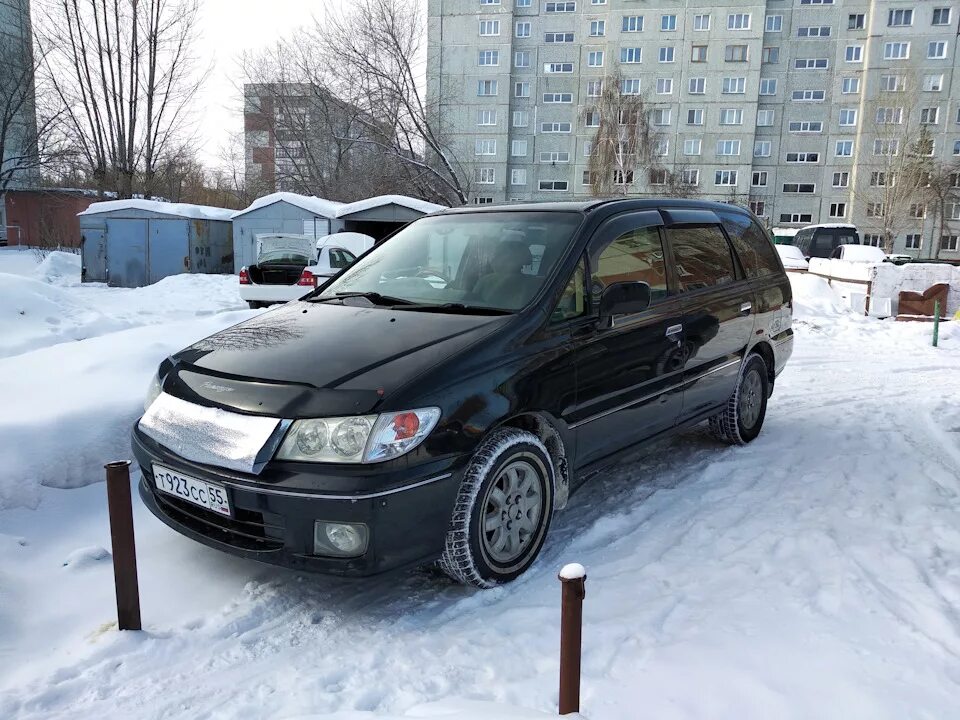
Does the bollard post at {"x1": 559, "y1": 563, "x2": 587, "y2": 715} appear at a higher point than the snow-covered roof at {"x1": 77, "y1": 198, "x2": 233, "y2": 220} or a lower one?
lower

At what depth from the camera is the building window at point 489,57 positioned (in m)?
54.9

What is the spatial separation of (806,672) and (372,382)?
1901 mm

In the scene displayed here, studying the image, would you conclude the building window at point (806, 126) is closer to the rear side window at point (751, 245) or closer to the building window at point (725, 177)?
the building window at point (725, 177)

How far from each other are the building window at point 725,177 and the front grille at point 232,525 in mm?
55739

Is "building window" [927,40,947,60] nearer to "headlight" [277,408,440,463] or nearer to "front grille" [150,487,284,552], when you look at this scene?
"headlight" [277,408,440,463]

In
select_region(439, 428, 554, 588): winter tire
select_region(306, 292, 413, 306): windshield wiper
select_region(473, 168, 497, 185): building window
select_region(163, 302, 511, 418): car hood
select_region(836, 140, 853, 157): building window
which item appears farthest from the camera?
select_region(473, 168, 497, 185): building window

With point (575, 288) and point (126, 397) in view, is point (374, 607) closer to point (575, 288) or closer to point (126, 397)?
point (575, 288)

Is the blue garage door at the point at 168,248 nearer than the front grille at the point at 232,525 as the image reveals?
No

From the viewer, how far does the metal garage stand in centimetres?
2255

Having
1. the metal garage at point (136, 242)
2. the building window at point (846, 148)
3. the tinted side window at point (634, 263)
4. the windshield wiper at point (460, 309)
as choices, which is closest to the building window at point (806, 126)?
the building window at point (846, 148)

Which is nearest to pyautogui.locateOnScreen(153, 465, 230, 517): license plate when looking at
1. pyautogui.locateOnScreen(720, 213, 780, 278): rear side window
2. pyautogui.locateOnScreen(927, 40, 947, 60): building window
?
pyautogui.locateOnScreen(720, 213, 780, 278): rear side window

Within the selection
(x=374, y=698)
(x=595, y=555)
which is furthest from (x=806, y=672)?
(x=374, y=698)

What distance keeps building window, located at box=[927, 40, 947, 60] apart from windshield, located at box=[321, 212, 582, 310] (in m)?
59.9

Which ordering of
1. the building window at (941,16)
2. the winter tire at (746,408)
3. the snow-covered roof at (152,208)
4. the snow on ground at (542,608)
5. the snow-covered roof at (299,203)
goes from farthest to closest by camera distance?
the building window at (941,16), the snow-covered roof at (152,208), the snow-covered roof at (299,203), the winter tire at (746,408), the snow on ground at (542,608)
